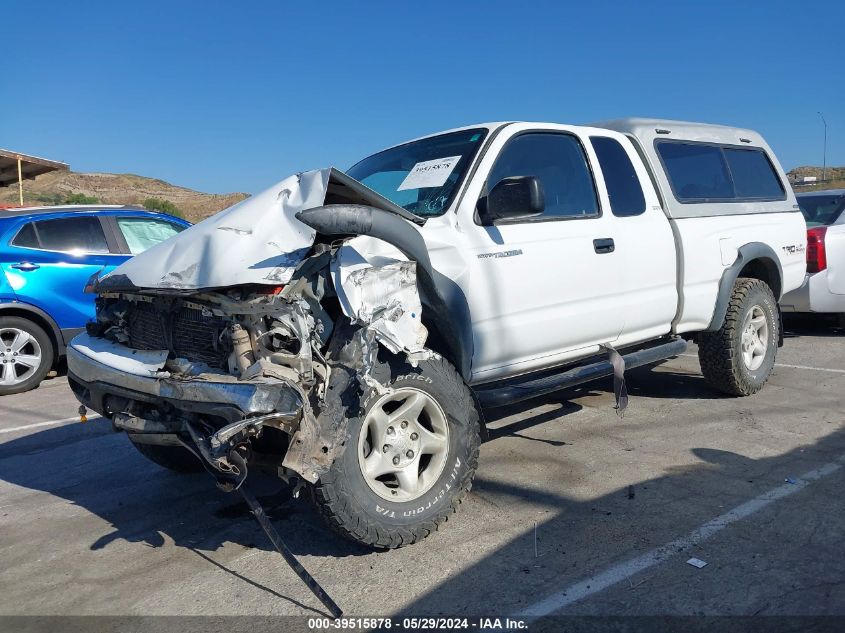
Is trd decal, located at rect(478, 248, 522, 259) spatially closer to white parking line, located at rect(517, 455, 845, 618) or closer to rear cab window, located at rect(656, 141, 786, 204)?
white parking line, located at rect(517, 455, 845, 618)

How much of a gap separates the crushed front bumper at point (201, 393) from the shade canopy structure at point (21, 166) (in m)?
10.0

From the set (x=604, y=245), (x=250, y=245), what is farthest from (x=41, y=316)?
(x=604, y=245)

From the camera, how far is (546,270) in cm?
412

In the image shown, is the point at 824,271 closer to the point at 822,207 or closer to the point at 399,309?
the point at 822,207

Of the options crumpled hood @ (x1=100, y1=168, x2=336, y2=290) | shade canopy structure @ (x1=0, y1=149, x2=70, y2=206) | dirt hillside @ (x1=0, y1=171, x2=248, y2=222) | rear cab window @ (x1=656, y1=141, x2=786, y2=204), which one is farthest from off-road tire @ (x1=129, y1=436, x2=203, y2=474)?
dirt hillside @ (x1=0, y1=171, x2=248, y2=222)

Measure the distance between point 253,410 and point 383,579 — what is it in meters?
0.98

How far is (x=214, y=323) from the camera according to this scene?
3.20 meters

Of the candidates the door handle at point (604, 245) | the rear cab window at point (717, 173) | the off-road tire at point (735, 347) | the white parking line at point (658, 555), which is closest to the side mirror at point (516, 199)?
the door handle at point (604, 245)

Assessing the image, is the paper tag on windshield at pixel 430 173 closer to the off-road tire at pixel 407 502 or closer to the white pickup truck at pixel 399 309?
the white pickup truck at pixel 399 309

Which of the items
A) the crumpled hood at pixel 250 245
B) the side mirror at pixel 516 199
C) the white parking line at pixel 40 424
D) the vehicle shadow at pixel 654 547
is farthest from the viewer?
the white parking line at pixel 40 424

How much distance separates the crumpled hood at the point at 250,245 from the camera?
301 cm

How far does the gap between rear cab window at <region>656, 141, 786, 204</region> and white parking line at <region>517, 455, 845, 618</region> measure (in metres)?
2.23

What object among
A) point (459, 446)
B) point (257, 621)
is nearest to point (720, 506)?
point (459, 446)

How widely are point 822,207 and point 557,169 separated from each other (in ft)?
17.6
